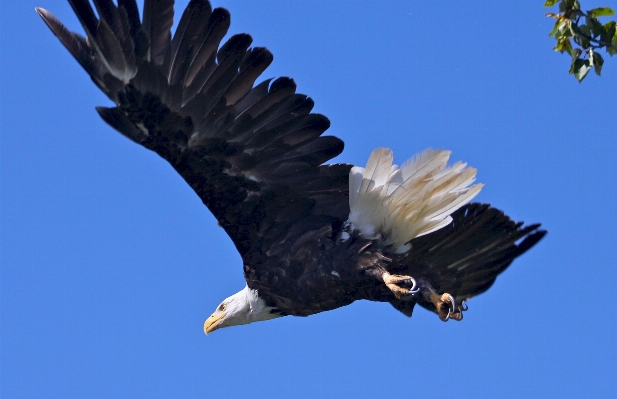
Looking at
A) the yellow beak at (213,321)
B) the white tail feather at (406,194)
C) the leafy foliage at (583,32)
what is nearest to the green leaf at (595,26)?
the leafy foliage at (583,32)

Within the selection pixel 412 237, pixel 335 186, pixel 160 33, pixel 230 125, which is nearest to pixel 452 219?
pixel 412 237

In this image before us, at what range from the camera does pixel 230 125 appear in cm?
577

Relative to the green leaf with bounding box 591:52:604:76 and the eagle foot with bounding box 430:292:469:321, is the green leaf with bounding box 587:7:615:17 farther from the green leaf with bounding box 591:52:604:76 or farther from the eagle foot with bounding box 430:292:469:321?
the eagle foot with bounding box 430:292:469:321

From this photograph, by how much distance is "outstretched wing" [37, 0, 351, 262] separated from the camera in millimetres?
5445

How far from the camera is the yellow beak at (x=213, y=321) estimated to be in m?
6.76

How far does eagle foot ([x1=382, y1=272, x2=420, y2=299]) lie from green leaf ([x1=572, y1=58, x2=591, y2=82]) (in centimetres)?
231

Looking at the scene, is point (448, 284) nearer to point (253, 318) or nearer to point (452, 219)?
point (452, 219)

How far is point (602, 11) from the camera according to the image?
3.95m

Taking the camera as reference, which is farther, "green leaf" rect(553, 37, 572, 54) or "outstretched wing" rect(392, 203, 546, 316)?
"outstretched wing" rect(392, 203, 546, 316)

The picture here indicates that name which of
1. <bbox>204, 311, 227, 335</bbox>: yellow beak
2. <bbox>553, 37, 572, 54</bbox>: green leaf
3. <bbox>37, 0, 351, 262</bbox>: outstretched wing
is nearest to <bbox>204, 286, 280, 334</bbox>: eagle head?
<bbox>204, 311, 227, 335</bbox>: yellow beak

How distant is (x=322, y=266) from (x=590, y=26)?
8.90 feet

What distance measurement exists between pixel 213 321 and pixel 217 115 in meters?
1.86

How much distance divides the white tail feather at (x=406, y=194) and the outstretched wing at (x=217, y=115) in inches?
7.5

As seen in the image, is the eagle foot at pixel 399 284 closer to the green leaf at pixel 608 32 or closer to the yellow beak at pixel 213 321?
the yellow beak at pixel 213 321
